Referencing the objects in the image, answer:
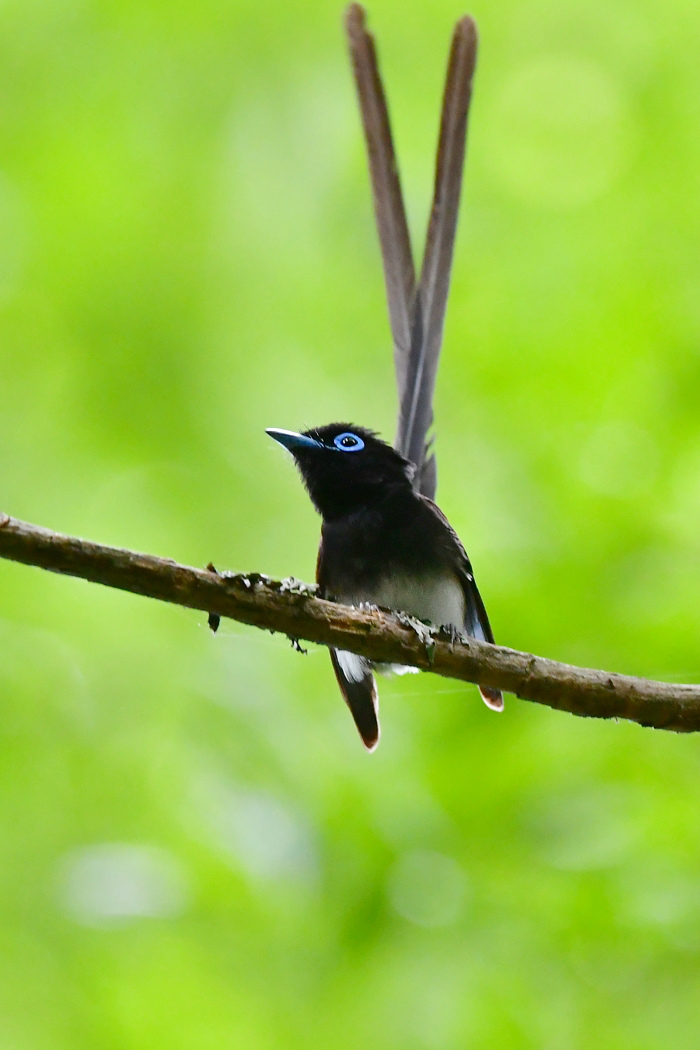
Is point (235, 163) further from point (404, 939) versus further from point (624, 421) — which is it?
point (404, 939)

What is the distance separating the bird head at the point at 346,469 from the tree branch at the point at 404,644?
2.81ft

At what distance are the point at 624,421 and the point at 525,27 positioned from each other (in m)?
2.39

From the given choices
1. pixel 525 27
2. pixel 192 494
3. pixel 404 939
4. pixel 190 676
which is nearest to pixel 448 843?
pixel 404 939

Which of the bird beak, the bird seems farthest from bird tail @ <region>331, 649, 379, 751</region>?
the bird beak

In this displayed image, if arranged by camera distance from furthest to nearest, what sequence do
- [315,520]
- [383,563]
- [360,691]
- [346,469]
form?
[315,520], [346,469], [360,691], [383,563]

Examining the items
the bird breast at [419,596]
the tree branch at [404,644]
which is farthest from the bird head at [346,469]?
the tree branch at [404,644]

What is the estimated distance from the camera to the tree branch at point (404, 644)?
2.10 m

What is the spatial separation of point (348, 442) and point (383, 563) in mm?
509

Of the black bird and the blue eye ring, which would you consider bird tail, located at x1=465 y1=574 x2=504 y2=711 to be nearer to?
the black bird

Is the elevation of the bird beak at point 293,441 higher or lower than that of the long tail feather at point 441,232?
lower

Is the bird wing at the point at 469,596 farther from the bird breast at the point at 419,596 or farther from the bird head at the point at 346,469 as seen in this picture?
the bird head at the point at 346,469

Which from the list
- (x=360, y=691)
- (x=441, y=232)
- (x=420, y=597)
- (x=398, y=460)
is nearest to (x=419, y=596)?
(x=420, y=597)

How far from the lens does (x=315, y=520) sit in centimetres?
441

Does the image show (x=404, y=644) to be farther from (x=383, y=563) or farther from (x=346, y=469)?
(x=346, y=469)
